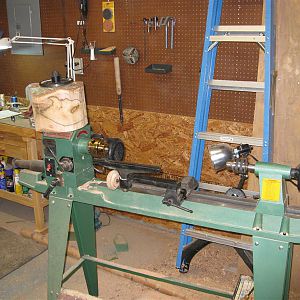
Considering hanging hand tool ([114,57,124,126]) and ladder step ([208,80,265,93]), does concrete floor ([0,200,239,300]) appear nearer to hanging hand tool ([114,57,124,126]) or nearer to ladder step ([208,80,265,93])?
hanging hand tool ([114,57,124,126])

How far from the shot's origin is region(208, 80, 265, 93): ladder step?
6.70 ft

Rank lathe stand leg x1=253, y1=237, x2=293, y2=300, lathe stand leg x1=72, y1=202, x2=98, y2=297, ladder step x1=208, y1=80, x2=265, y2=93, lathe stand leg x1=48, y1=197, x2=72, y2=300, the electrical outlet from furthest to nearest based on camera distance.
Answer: the electrical outlet < ladder step x1=208, y1=80, x2=265, y2=93 < lathe stand leg x1=72, y1=202, x2=98, y2=297 < lathe stand leg x1=48, y1=197, x2=72, y2=300 < lathe stand leg x1=253, y1=237, x2=293, y2=300

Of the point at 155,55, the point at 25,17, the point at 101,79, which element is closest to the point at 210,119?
the point at 155,55

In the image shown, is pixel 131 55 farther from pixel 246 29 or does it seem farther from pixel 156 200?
pixel 156 200

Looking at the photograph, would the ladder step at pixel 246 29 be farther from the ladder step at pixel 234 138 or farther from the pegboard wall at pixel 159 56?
the ladder step at pixel 234 138

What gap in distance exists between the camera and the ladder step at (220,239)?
7.03 ft

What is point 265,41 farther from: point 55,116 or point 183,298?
point 183,298

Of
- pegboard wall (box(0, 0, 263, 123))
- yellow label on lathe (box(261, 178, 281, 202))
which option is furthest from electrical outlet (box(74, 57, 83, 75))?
yellow label on lathe (box(261, 178, 281, 202))

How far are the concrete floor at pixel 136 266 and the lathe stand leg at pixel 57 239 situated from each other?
64 cm

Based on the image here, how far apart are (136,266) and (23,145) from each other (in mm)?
1171

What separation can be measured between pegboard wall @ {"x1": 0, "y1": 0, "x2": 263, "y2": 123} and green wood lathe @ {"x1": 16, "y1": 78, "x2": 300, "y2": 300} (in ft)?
2.76

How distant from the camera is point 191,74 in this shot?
251 centimetres

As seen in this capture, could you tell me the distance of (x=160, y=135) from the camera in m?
2.77

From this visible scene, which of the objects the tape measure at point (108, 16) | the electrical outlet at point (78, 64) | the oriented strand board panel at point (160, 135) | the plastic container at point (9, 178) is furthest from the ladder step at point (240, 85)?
the plastic container at point (9, 178)
